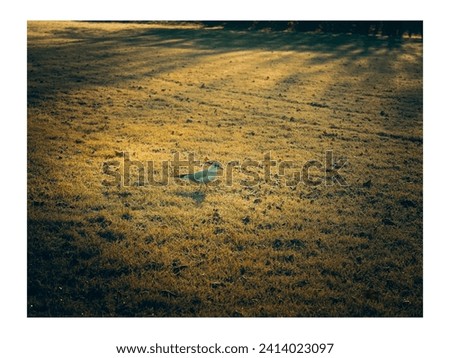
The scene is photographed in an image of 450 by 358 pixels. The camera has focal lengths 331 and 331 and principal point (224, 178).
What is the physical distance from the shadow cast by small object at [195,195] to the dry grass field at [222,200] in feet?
0.16

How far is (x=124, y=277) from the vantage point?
5.38m

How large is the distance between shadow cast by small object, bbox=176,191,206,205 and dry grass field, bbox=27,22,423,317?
5 centimetres

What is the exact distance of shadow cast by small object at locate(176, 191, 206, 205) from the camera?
25.2 feet

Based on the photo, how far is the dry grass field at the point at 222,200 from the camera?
5.22 metres

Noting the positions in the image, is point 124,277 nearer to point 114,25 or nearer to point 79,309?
point 79,309

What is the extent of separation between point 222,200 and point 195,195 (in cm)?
68

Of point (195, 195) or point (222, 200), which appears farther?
point (195, 195)

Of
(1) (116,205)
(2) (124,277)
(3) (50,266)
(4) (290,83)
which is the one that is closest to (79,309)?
(2) (124,277)

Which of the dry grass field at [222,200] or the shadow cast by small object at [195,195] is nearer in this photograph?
the dry grass field at [222,200]

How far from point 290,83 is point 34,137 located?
13684 mm

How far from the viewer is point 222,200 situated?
7695 millimetres

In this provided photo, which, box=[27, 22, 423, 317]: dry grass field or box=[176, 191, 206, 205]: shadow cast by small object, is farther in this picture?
box=[176, 191, 206, 205]: shadow cast by small object

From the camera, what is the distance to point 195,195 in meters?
7.88
